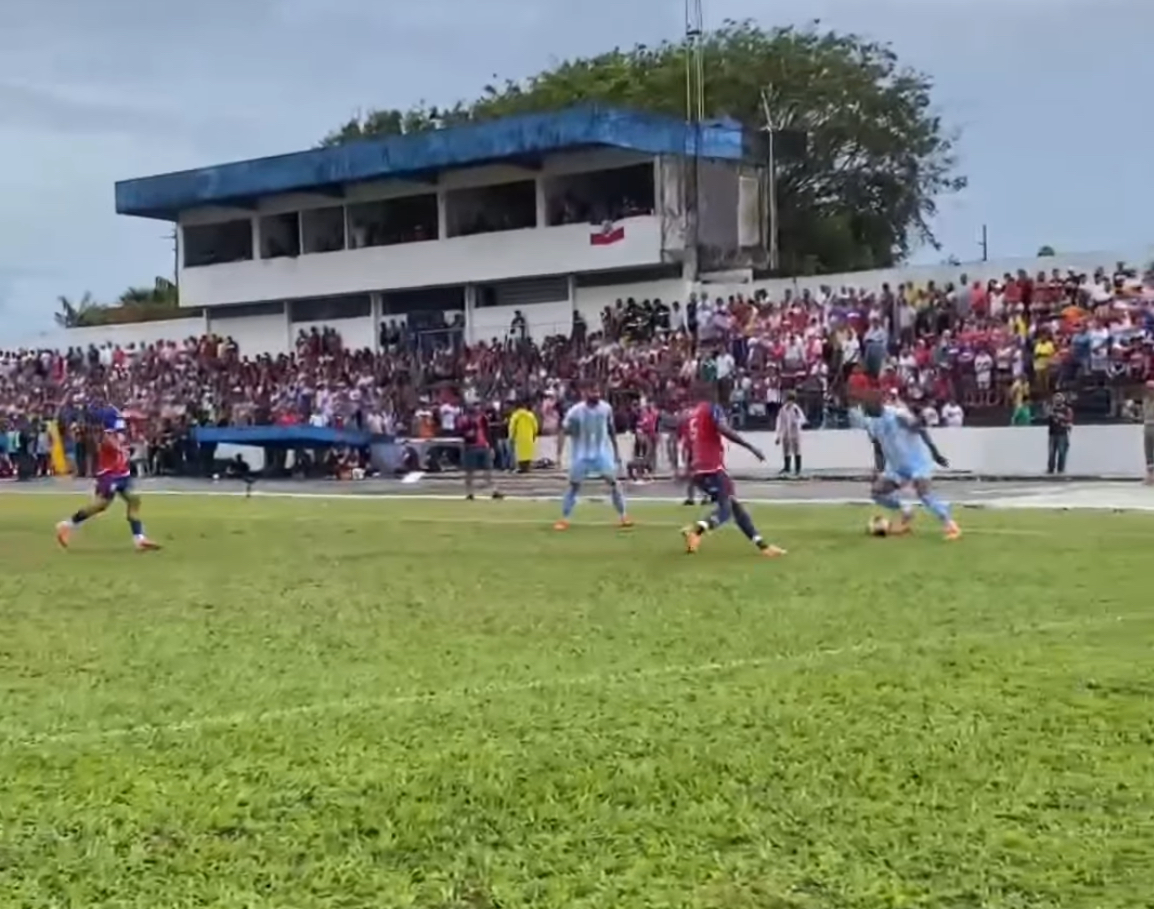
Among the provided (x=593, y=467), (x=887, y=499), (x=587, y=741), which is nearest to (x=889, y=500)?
(x=887, y=499)

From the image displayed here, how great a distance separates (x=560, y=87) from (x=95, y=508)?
157ft

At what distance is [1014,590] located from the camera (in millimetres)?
12938

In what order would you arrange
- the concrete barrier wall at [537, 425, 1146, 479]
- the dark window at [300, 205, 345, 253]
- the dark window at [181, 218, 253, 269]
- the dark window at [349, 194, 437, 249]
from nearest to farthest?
the concrete barrier wall at [537, 425, 1146, 479] < the dark window at [349, 194, 437, 249] < the dark window at [300, 205, 345, 253] < the dark window at [181, 218, 253, 269]

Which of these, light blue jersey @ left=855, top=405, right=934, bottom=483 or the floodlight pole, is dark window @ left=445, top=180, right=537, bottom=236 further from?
light blue jersey @ left=855, top=405, right=934, bottom=483

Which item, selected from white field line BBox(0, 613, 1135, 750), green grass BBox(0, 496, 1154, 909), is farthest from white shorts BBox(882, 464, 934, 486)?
white field line BBox(0, 613, 1135, 750)

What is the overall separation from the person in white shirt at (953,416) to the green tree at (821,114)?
23.1 meters

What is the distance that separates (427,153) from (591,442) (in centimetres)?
3258

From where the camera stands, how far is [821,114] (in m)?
58.8

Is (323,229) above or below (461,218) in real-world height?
above

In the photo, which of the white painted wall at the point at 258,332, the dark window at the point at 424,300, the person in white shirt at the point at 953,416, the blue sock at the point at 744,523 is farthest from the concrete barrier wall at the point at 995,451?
the white painted wall at the point at 258,332

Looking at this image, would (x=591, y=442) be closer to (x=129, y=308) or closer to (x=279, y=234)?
(x=279, y=234)

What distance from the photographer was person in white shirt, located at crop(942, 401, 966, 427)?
112ft

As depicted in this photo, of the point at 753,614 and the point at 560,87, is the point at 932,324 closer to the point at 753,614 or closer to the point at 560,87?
the point at 753,614

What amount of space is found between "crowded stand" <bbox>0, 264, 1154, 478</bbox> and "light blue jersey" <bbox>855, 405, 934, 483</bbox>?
301 cm
